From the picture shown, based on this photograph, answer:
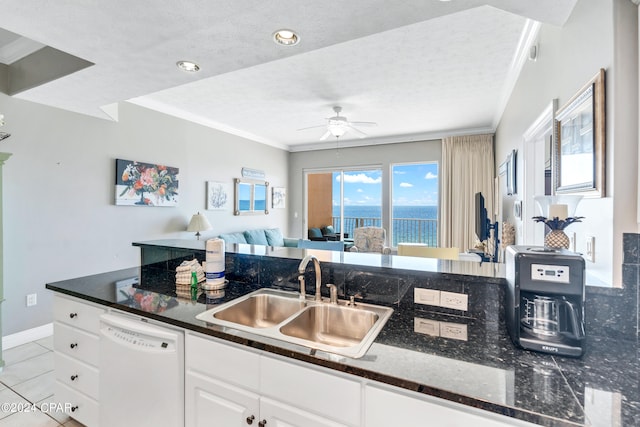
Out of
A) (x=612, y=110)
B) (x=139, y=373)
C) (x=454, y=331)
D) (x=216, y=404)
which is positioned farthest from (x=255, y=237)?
(x=612, y=110)

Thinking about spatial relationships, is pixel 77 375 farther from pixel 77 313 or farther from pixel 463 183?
pixel 463 183

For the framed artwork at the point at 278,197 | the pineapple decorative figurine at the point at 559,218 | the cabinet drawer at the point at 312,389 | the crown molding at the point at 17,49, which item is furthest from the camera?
the framed artwork at the point at 278,197

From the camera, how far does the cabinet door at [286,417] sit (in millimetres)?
1001

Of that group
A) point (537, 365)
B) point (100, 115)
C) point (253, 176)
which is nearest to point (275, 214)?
point (253, 176)

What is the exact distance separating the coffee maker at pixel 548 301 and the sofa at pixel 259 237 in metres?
4.20

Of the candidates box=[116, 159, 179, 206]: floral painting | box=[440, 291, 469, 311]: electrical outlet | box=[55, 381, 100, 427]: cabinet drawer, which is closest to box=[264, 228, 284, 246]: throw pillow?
box=[116, 159, 179, 206]: floral painting

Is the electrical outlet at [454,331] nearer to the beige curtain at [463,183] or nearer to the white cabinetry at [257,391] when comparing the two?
the white cabinetry at [257,391]

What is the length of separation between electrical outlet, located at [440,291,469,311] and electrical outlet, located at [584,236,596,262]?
0.52m

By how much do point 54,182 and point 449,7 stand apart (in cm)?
376

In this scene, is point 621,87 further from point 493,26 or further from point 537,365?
point 493,26

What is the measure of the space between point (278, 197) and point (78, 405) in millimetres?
5081

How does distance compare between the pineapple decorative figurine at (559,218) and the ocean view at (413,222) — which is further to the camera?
the ocean view at (413,222)

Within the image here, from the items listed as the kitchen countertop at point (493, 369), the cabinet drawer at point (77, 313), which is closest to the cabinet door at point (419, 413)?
the kitchen countertop at point (493, 369)

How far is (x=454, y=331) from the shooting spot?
1.21 meters
